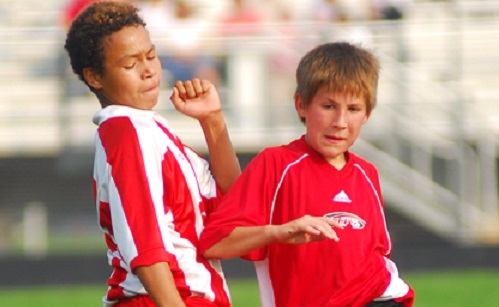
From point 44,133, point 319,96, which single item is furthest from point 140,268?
point 44,133

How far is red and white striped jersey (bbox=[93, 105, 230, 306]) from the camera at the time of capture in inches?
129

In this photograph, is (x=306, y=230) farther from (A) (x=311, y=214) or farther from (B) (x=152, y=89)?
(B) (x=152, y=89)

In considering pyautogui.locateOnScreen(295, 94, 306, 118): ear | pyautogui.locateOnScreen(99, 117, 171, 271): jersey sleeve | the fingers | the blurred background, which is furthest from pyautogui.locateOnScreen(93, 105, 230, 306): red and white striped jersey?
the blurred background

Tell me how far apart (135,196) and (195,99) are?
572 millimetres

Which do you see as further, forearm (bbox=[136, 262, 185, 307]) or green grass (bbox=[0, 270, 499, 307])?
green grass (bbox=[0, 270, 499, 307])

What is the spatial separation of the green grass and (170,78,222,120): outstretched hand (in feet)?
18.3

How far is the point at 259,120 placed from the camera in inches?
485

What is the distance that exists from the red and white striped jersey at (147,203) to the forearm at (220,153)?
0.16 meters

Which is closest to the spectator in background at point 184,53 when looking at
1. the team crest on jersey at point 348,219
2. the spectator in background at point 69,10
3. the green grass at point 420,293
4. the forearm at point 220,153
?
the spectator in background at point 69,10

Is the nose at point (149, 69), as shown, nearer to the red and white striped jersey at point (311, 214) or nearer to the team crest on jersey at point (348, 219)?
the red and white striped jersey at point (311, 214)

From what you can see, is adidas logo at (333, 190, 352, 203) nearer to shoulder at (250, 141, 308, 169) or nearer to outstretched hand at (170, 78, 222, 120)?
shoulder at (250, 141, 308, 169)

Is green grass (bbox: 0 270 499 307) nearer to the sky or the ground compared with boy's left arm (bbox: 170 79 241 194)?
nearer to the ground

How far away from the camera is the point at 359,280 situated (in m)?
3.51

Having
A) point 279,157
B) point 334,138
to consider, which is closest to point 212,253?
point 279,157
